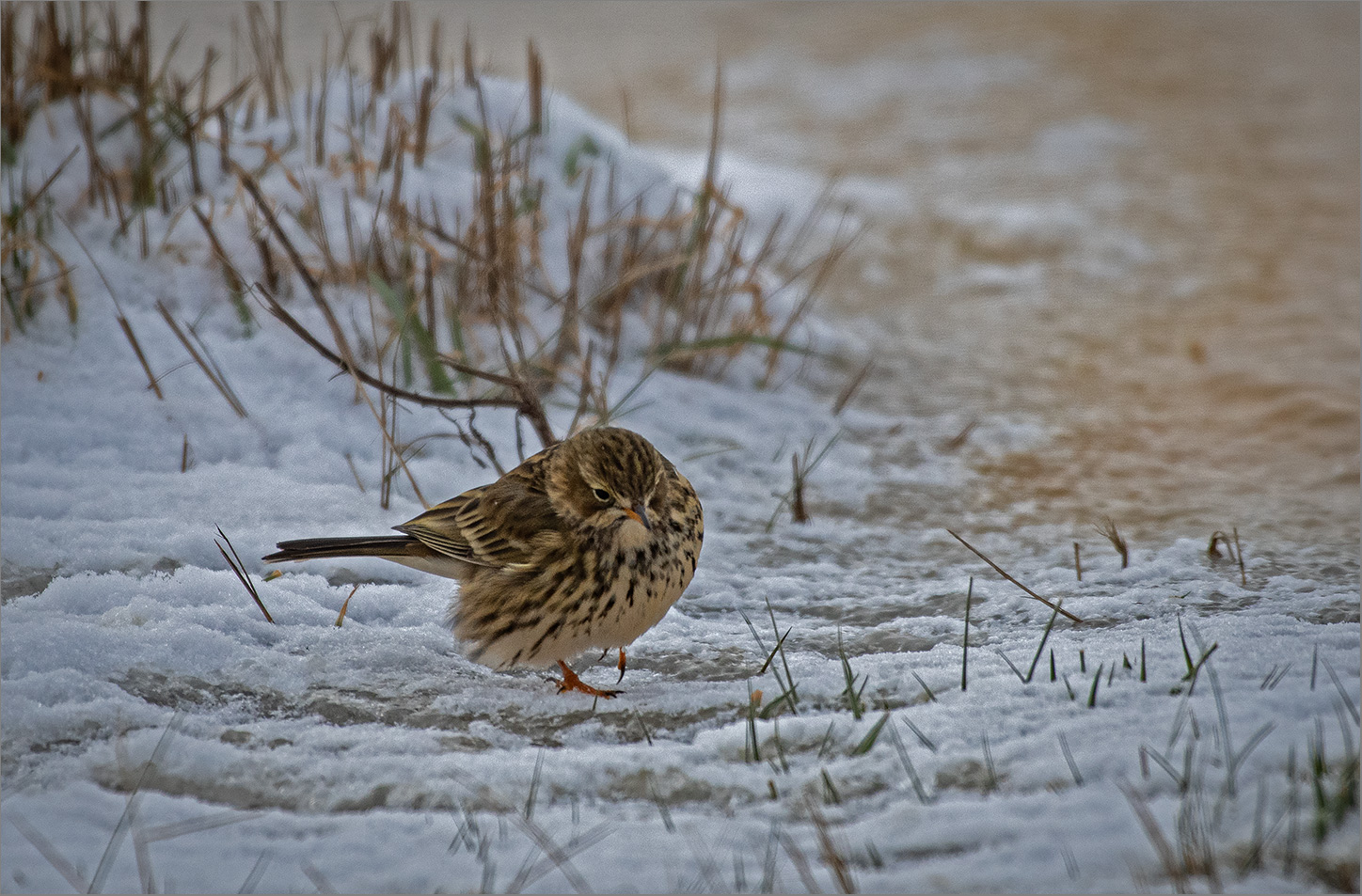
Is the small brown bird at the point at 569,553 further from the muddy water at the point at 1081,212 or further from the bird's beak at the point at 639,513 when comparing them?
the muddy water at the point at 1081,212

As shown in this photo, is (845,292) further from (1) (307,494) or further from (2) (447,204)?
(1) (307,494)

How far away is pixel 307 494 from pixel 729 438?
2.02m

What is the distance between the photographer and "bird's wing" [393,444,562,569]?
3.82 meters

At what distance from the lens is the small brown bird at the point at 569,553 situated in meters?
3.61

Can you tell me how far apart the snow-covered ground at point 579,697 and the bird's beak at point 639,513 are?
0.50 meters

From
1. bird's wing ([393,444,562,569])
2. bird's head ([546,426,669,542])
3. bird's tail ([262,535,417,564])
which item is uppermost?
bird's head ([546,426,669,542])

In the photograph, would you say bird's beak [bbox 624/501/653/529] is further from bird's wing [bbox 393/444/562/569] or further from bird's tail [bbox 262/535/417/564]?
bird's tail [bbox 262/535/417/564]

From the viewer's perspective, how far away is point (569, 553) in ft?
12.2

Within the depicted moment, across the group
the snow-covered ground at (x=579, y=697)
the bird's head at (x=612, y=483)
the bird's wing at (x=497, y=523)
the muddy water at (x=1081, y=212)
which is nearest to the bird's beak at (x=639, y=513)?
the bird's head at (x=612, y=483)

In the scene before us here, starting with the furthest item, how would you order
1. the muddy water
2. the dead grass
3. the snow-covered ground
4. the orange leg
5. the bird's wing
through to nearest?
1. the muddy water
2. the dead grass
3. the bird's wing
4. the orange leg
5. the snow-covered ground

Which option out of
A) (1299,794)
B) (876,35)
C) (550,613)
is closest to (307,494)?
(550,613)

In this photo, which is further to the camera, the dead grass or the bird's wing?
the dead grass

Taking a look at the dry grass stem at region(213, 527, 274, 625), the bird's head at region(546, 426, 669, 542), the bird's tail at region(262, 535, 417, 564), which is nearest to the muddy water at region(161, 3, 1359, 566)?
the bird's head at region(546, 426, 669, 542)

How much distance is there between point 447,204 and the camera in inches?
243
